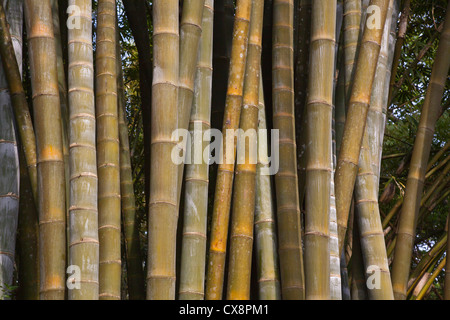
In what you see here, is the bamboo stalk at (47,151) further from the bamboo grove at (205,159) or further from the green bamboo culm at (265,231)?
the green bamboo culm at (265,231)

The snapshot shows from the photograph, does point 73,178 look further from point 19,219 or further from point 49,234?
point 19,219

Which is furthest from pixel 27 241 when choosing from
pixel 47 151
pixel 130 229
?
pixel 47 151

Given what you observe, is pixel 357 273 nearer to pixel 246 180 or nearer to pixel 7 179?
pixel 246 180

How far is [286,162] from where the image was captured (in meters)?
2.71

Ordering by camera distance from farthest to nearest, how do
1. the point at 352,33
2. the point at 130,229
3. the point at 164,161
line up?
1. the point at 130,229
2. the point at 352,33
3. the point at 164,161

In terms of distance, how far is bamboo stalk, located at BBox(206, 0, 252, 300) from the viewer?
8.17 ft

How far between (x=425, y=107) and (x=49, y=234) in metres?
1.84

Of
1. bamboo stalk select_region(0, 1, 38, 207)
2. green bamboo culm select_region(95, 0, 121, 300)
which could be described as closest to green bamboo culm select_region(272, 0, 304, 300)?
green bamboo culm select_region(95, 0, 121, 300)

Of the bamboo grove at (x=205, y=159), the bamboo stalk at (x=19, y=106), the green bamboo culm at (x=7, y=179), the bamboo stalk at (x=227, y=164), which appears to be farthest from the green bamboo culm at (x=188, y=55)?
the green bamboo culm at (x=7, y=179)

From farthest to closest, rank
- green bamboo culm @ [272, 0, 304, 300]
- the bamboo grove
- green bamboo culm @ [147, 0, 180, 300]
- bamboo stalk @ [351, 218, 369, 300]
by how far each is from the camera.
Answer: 1. bamboo stalk @ [351, 218, 369, 300]
2. green bamboo culm @ [272, 0, 304, 300]
3. the bamboo grove
4. green bamboo culm @ [147, 0, 180, 300]

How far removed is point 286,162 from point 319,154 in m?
0.19

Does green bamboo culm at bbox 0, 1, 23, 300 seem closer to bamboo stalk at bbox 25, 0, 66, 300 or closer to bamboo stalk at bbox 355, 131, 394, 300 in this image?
bamboo stalk at bbox 25, 0, 66, 300

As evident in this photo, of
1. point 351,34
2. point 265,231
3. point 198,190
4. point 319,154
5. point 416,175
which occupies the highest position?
point 351,34

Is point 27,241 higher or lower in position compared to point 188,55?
lower
